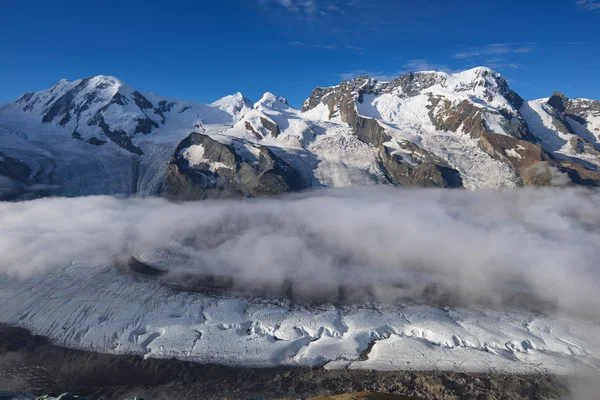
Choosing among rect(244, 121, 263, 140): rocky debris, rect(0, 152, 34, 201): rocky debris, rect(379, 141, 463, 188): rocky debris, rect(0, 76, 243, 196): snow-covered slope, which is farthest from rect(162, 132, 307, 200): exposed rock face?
rect(0, 152, 34, 201): rocky debris

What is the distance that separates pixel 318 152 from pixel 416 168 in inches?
1523

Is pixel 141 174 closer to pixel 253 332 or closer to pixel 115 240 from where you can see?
pixel 115 240

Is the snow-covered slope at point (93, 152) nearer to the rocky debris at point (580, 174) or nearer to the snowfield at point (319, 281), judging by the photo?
the snowfield at point (319, 281)

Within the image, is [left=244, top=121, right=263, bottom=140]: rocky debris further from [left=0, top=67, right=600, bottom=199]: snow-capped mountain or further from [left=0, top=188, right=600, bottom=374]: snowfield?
[left=0, top=188, right=600, bottom=374]: snowfield

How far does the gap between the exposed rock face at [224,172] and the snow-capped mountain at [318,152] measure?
1.29 ft

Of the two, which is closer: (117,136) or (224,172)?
(224,172)

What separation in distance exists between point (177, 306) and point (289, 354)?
21.4 metres

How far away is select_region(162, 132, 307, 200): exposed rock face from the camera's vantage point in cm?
13800

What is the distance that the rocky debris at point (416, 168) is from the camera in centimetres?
14400

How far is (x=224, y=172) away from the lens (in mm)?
146000

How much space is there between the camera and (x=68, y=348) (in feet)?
175

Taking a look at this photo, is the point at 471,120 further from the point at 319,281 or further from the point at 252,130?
the point at 319,281

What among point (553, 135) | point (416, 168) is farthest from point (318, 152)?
point (553, 135)

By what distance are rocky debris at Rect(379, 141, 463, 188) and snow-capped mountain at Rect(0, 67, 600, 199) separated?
376mm
